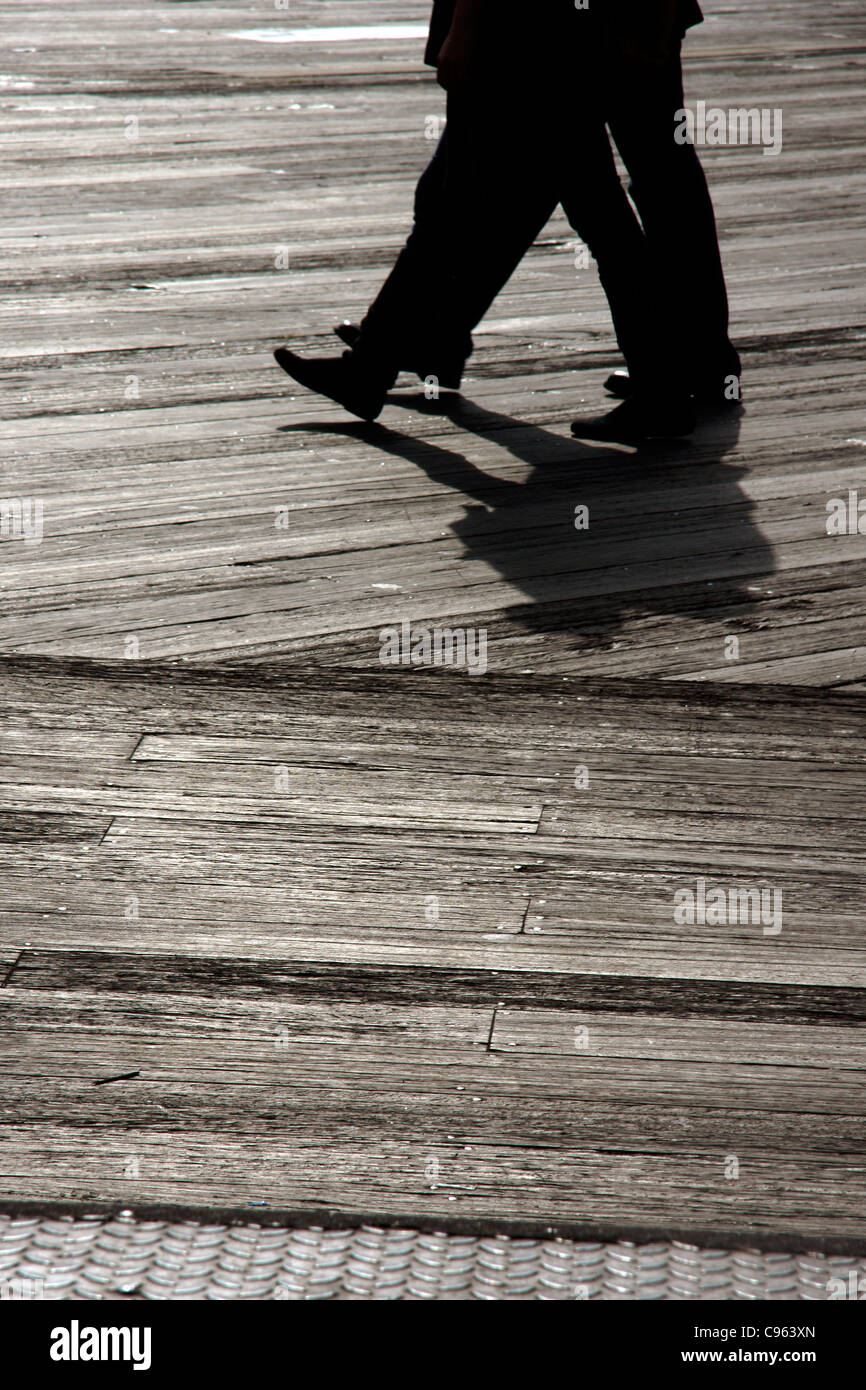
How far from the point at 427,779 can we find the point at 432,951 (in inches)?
19.6

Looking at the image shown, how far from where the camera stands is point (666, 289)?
423 centimetres

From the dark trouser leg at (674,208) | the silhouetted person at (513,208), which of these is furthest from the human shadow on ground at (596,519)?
the dark trouser leg at (674,208)

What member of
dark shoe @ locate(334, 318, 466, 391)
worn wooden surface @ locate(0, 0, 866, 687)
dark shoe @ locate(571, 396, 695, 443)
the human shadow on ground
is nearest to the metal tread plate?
worn wooden surface @ locate(0, 0, 866, 687)

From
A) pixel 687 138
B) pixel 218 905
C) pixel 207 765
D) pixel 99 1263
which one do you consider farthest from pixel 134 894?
pixel 687 138

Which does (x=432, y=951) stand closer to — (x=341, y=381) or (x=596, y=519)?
(x=596, y=519)

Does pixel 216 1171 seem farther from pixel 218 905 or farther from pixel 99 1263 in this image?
pixel 218 905

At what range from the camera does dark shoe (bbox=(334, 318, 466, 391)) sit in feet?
14.1

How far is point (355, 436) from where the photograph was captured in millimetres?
4211

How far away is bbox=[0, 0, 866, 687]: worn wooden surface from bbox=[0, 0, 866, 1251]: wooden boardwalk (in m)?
0.02

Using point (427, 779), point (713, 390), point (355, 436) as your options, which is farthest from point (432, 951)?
point (713, 390)

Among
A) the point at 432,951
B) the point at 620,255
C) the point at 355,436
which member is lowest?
the point at 355,436

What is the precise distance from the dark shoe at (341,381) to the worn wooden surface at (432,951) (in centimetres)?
145
